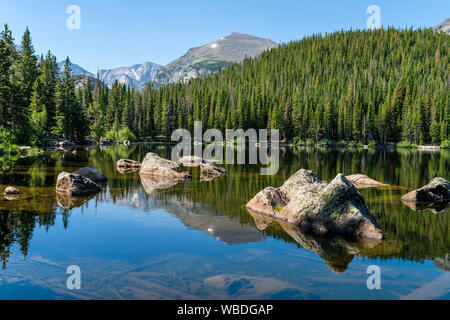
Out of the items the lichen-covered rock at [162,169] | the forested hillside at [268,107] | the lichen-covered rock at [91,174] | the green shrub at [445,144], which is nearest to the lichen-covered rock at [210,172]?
the lichen-covered rock at [162,169]

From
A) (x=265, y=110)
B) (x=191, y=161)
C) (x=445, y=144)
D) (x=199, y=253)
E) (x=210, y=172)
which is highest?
(x=265, y=110)

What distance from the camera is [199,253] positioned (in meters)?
12.8

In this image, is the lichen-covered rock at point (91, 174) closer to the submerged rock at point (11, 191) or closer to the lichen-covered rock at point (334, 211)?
the submerged rock at point (11, 191)

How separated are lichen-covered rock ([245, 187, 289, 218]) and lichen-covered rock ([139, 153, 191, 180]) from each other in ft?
41.8

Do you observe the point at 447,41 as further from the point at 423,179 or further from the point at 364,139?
the point at 423,179

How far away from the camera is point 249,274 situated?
10.9 metres

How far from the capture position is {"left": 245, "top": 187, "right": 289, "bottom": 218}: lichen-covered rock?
18408 mm

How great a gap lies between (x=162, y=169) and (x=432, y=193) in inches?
870

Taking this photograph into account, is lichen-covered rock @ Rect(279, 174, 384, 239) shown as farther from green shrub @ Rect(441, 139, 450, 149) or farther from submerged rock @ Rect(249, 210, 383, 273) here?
green shrub @ Rect(441, 139, 450, 149)

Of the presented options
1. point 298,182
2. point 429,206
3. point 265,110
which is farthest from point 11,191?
point 265,110

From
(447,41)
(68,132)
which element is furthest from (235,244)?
(447,41)

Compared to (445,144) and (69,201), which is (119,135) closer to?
(69,201)

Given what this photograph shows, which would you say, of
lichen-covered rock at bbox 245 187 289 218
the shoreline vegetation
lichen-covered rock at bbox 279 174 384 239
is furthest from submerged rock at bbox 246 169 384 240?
the shoreline vegetation

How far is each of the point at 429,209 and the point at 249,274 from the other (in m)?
14.5
